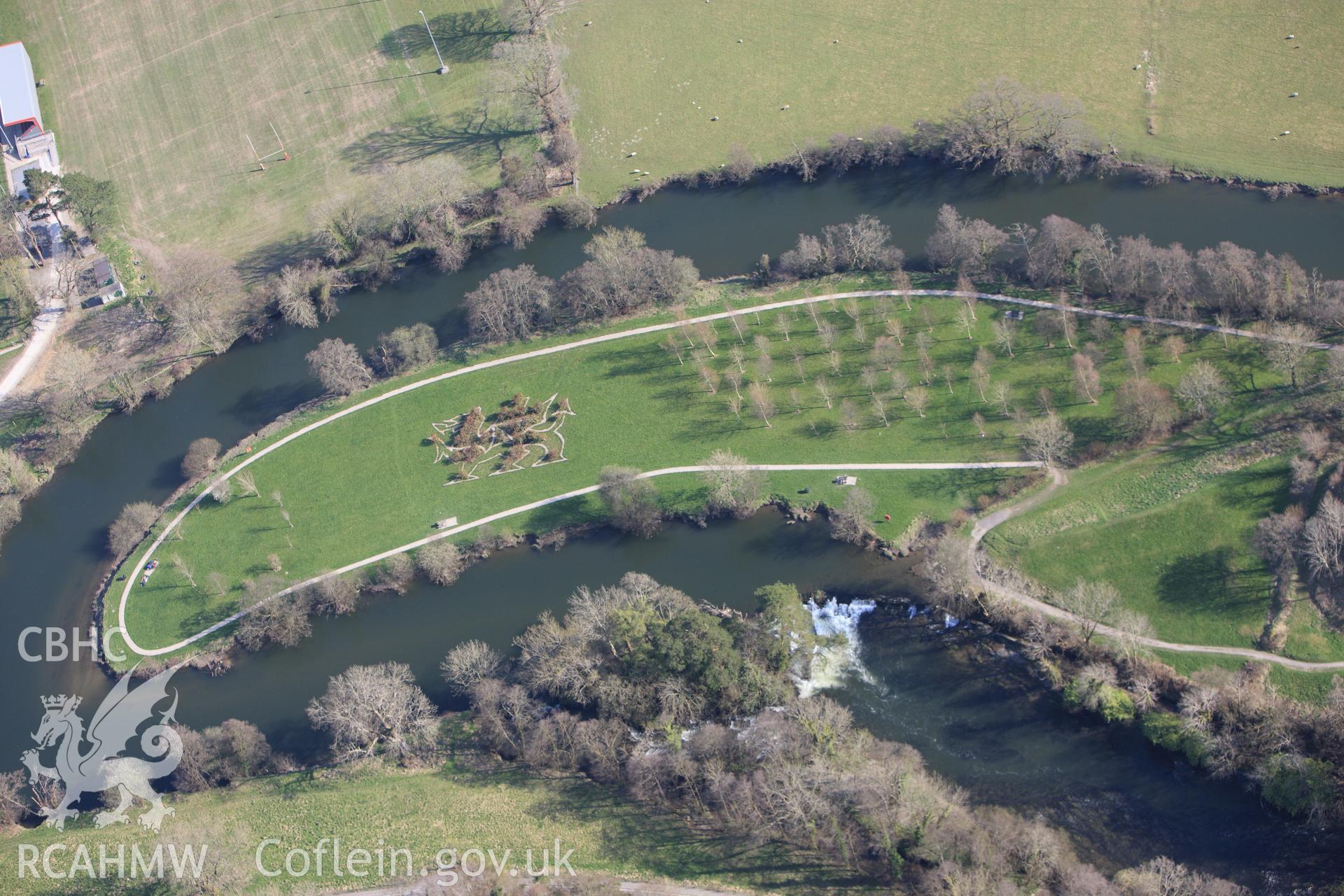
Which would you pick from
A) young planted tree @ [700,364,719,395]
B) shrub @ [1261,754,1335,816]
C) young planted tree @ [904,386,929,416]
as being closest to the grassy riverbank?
young planted tree @ [700,364,719,395]

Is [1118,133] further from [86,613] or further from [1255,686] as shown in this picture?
[86,613]

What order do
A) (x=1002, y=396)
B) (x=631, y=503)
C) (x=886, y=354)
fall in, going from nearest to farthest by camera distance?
(x=631, y=503) < (x=1002, y=396) < (x=886, y=354)

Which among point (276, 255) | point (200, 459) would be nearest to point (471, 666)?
point (200, 459)

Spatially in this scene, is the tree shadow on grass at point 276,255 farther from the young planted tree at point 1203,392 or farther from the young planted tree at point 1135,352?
the young planted tree at point 1203,392

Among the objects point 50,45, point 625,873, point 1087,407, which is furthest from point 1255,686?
point 50,45

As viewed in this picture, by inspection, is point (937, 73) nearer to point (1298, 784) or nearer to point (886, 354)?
point (886, 354)
